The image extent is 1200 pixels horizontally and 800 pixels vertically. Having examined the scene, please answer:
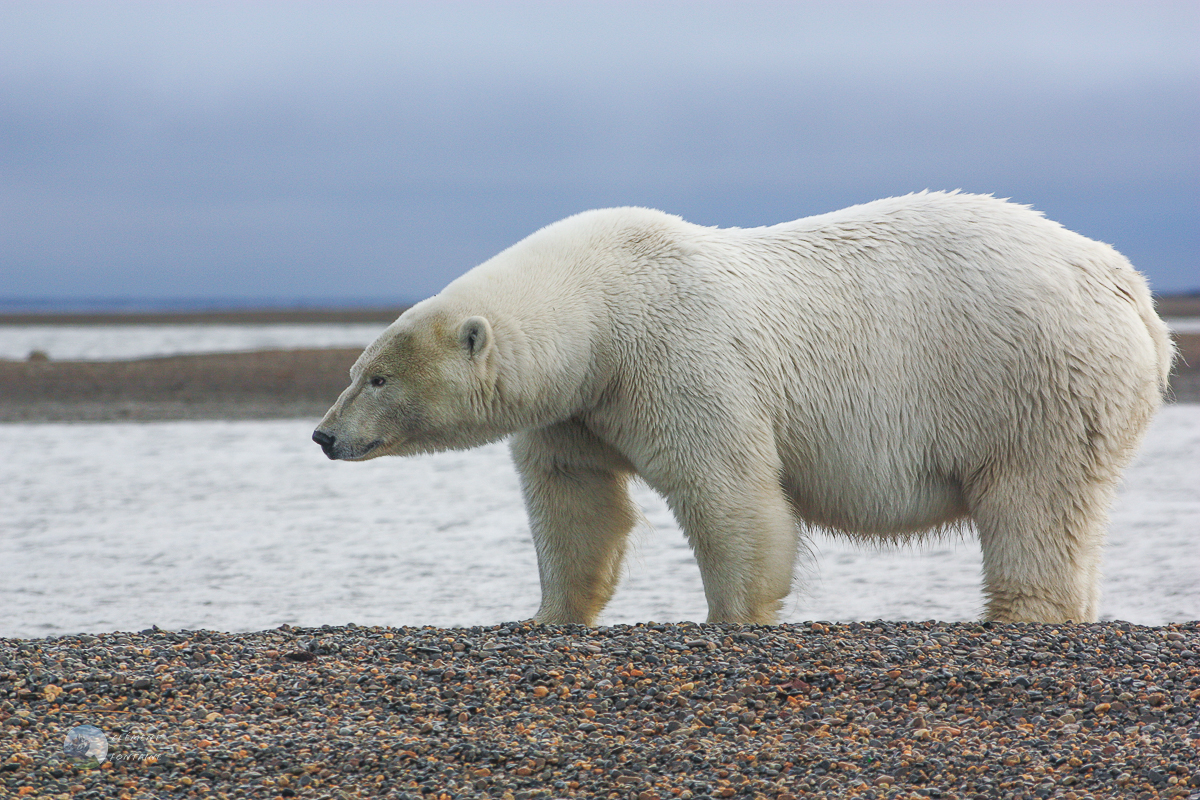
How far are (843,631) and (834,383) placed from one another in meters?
1.01

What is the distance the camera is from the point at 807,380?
4781mm

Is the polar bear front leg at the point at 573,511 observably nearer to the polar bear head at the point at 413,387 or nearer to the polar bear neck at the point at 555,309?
the polar bear neck at the point at 555,309

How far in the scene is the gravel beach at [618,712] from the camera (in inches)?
125

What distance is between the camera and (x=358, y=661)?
416 cm

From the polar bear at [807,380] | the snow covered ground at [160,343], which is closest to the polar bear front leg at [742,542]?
the polar bear at [807,380]

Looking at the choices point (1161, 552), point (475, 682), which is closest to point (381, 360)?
point (475, 682)

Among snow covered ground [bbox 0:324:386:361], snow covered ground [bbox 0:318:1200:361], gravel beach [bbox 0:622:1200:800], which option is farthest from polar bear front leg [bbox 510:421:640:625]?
snow covered ground [bbox 0:324:386:361]

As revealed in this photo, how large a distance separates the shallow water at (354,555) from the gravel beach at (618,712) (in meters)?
0.98

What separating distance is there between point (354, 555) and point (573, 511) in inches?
134

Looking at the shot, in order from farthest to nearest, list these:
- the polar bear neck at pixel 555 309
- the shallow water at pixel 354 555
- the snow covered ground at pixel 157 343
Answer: the snow covered ground at pixel 157 343 → the shallow water at pixel 354 555 → the polar bear neck at pixel 555 309

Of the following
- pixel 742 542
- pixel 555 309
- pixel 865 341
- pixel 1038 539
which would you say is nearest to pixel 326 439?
pixel 555 309

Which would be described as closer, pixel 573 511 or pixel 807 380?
pixel 807 380

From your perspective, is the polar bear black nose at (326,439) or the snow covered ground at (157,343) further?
the snow covered ground at (157,343)

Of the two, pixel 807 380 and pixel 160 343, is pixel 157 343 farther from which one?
pixel 807 380
